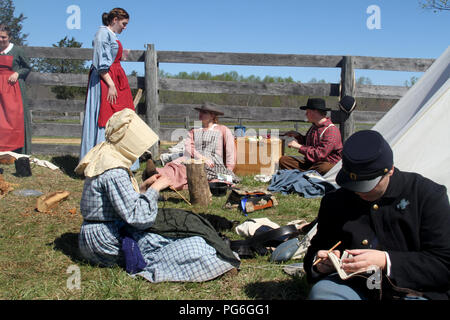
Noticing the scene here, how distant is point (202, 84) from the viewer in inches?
301

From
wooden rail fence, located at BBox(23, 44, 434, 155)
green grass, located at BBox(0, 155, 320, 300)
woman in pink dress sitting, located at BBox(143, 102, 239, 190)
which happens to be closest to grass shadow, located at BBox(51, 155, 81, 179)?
wooden rail fence, located at BBox(23, 44, 434, 155)

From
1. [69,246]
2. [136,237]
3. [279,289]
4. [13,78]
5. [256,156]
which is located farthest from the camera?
[13,78]

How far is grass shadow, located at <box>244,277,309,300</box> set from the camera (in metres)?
2.62

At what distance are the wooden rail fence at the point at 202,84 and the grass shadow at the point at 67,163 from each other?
0.73 feet

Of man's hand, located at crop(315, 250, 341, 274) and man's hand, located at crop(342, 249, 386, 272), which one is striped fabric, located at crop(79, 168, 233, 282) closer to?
man's hand, located at crop(315, 250, 341, 274)

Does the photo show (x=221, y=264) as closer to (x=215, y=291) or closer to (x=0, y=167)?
(x=215, y=291)

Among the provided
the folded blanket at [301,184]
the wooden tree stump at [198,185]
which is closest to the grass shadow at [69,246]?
the wooden tree stump at [198,185]

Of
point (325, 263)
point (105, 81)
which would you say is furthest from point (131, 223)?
point (105, 81)

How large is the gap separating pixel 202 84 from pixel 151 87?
3.09 feet

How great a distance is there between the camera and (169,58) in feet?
24.5

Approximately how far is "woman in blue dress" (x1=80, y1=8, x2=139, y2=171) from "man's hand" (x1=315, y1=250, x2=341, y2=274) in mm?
4662

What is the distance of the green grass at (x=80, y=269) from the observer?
2.63 m

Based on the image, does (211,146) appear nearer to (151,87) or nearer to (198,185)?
(198,185)

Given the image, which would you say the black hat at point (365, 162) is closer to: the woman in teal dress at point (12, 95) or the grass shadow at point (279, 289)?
the grass shadow at point (279, 289)
